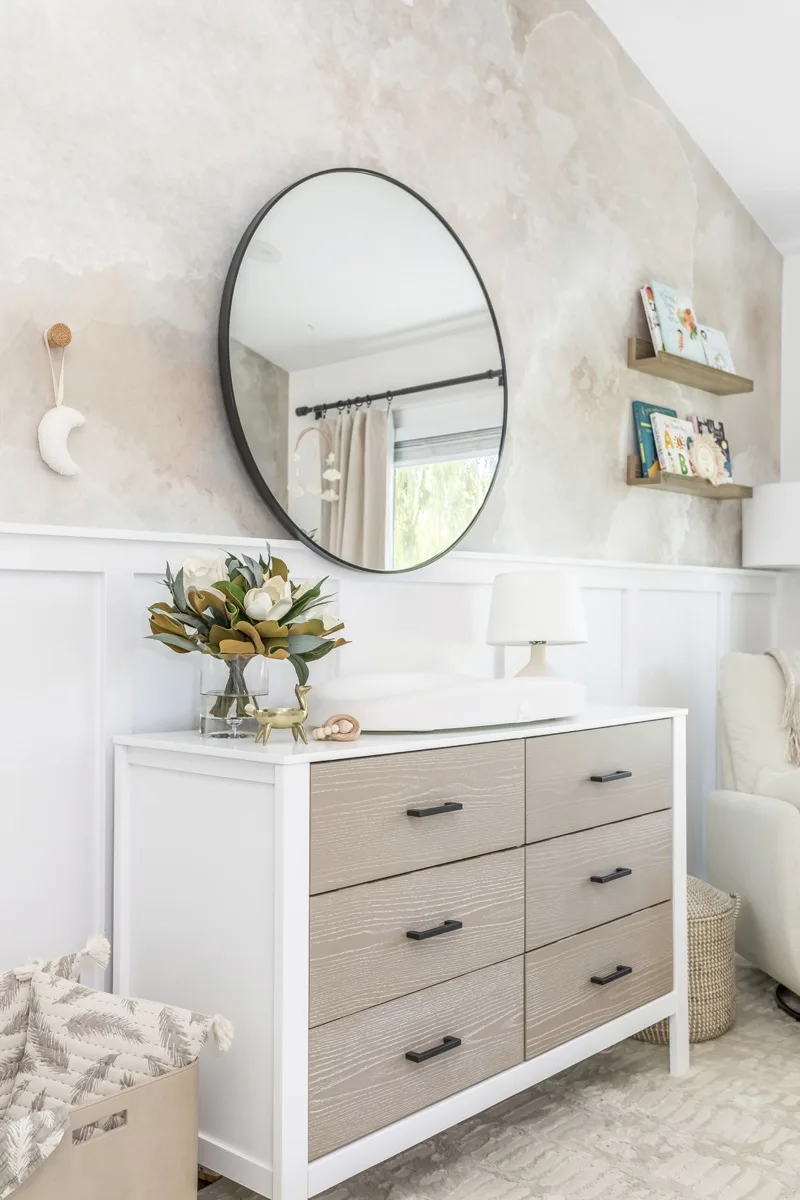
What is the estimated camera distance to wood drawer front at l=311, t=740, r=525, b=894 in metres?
1.55

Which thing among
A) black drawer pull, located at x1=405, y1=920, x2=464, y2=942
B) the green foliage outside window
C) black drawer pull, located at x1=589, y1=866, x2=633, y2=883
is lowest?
black drawer pull, located at x1=589, y1=866, x2=633, y2=883

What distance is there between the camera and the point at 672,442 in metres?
3.15

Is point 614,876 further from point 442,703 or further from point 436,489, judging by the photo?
point 436,489

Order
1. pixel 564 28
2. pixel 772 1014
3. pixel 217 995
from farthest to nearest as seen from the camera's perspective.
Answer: pixel 564 28 < pixel 772 1014 < pixel 217 995

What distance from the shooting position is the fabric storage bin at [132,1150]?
4.17 feet

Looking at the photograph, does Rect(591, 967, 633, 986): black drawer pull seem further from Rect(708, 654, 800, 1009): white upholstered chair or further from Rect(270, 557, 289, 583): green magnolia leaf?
Rect(270, 557, 289, 583): green magnolia leaf

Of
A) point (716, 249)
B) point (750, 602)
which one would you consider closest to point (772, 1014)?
point (750, 602)

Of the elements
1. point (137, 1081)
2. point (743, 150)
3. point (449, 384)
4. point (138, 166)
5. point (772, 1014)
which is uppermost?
point (743, 150)

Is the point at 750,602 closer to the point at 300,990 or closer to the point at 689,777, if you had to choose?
the point at 689,777

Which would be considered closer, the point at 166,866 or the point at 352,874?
the point at 352,874

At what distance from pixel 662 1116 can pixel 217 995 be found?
1.01 metres

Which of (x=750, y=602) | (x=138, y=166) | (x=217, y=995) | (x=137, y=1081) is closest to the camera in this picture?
(x=137, y=1081)


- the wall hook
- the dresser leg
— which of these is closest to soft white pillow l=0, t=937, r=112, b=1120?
the wall hook

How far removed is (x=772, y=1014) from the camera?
2641 millimetres
